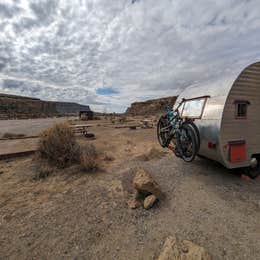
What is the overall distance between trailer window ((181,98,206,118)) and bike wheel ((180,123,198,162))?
598 millimetres

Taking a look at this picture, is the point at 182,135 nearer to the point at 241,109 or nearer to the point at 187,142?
the point at 187,142

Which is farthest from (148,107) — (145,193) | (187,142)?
(145,193)

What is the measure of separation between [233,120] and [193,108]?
120 centimetres

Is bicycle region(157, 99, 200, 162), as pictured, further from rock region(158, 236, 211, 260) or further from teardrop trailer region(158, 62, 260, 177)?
rock region(158, 236, 211, 260)

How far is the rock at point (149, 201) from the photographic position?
2859 mm

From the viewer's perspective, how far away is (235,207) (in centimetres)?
288

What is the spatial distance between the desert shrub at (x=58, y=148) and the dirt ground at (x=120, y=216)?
2.81 ft

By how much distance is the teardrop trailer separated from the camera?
343 centimetres

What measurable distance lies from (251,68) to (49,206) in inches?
218

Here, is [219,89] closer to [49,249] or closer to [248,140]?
[248,140]

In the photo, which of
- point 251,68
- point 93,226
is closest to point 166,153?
point 251,68

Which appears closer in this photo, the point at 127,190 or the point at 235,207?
the point at 235,207

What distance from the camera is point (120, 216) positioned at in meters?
2.75

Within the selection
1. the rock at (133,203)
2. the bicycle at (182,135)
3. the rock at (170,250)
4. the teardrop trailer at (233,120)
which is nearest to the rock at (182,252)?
the rock at (170,250)
